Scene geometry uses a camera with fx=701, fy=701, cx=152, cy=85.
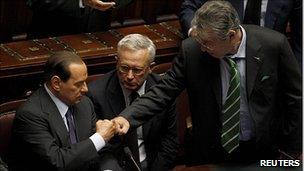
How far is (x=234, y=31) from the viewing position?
269cm

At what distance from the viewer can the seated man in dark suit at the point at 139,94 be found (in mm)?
2984

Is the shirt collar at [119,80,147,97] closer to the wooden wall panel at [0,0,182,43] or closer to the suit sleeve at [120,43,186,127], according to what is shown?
the suit sleeve at [120,43,186,127]

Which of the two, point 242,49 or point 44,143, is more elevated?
point 242,49

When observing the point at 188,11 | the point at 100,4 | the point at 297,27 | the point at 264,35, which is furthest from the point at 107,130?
the point at 297,27

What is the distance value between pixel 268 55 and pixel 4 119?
43.3 inches

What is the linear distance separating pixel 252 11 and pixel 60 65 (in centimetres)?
118

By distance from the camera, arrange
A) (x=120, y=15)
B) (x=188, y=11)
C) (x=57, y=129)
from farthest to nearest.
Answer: (x=120, y=15) → (x=188, y=11) → (x=57, y=129)

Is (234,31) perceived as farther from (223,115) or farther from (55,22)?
(55,22)

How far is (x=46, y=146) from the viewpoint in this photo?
8.71 feet

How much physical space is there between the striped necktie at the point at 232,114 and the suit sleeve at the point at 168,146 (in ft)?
0.98

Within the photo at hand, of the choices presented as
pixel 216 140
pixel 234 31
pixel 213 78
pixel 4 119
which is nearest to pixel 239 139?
pixel 216 140

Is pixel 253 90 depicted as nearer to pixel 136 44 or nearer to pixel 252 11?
pixel 136 44

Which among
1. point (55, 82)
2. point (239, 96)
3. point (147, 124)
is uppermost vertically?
point (55, 82)

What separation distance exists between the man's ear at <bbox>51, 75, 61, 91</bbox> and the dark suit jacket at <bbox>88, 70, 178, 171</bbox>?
0.94 feet
